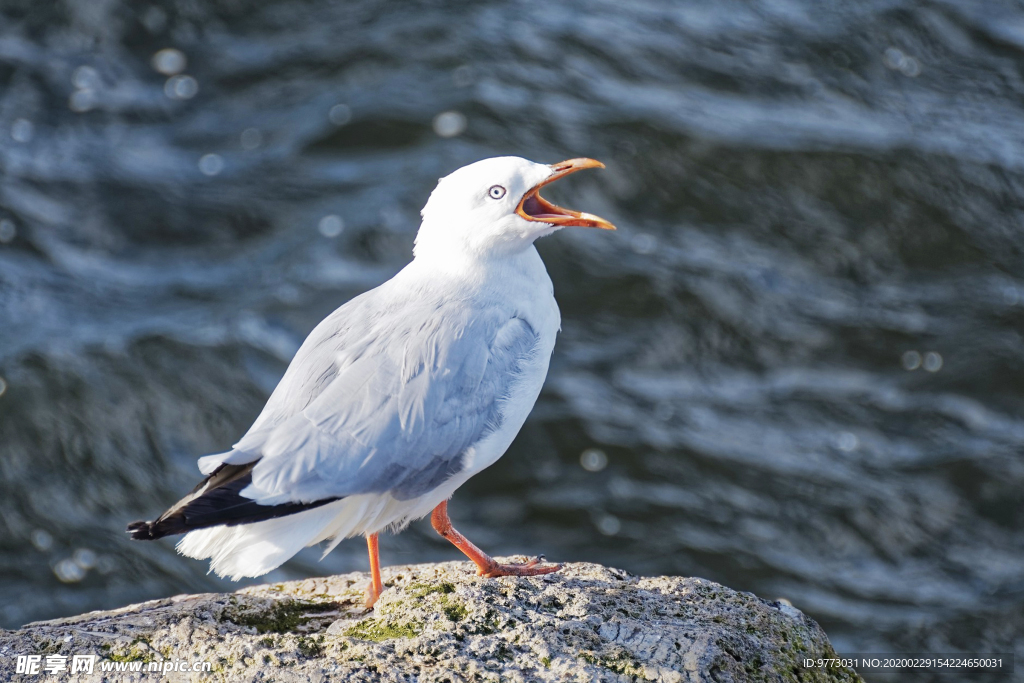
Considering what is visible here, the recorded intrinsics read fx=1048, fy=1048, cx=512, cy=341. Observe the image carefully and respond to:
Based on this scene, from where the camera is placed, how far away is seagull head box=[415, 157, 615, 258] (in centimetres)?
448

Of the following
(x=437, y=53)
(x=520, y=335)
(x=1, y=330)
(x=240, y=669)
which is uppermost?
(x=520, y=335)

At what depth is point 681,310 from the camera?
916 cm

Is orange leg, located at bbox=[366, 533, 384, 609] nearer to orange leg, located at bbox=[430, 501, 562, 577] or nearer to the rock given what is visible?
the rock

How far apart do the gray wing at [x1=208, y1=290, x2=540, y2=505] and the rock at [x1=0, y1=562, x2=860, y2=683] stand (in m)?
0.50

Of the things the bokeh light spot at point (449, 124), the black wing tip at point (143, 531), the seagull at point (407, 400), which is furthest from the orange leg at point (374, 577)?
the bokeh light spot at point (449, 124)

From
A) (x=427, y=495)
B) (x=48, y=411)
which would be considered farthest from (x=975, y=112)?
(x=48, y=411)

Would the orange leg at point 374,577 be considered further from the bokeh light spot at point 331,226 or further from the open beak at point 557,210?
the bokeh light spot at point 331,226

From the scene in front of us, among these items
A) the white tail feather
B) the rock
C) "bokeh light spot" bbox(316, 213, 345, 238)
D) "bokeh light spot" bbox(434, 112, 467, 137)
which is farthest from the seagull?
"bokeh light spot" bbox(434, 112, 467, 137)

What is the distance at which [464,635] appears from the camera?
368 cm

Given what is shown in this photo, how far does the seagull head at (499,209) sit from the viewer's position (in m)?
4.48

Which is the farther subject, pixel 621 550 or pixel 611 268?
pixel 611 268

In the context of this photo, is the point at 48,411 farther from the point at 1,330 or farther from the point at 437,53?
the point at 437,53

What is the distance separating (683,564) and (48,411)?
5090 millimetres

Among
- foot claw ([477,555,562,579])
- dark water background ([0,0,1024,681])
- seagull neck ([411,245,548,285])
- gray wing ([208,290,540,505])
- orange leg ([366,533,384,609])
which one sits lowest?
dark water background ([0,0,1024,681])
